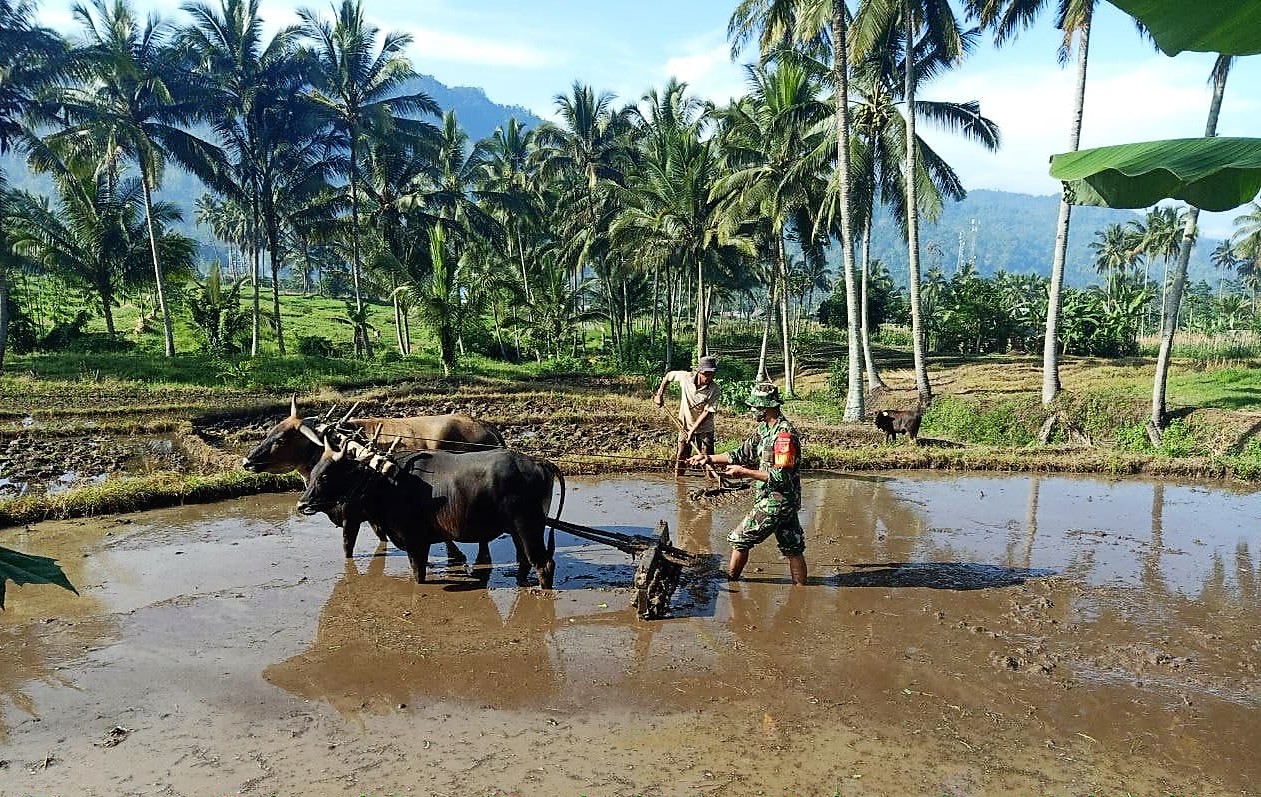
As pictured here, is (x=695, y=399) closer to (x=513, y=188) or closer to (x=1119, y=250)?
(x=513, y=188)

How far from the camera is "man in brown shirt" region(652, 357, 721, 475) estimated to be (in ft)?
31.8

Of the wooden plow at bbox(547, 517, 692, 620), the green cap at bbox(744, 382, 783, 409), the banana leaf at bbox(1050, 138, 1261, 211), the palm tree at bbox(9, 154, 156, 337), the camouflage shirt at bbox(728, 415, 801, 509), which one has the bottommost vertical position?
the wooden plow at bbox(547, 517, 692, 620)

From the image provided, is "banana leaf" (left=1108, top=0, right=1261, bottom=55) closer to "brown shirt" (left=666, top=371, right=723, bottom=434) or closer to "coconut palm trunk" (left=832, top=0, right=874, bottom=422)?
"brown shirt" (left=666, top=371, right=723, bottom=434)

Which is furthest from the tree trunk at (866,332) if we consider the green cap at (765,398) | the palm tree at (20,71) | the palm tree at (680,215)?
the palm tree at (20,71)

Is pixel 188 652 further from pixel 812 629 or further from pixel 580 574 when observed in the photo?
pixel 812 629

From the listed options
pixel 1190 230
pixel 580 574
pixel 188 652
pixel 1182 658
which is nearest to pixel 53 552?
pixel 188 652

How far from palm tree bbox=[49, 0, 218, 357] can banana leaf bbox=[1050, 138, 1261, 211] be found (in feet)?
80.8

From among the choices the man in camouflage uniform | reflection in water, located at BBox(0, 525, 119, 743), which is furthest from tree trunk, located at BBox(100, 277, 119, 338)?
the man in camouflage uniform

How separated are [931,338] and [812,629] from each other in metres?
33.5

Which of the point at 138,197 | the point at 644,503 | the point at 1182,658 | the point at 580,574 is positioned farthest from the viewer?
the point at 138,197

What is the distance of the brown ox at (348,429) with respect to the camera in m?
7.40

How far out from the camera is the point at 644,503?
1016 cm

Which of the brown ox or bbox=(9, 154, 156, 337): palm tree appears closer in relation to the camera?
the brown ox

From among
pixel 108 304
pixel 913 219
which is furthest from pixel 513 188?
pixel 913 219
